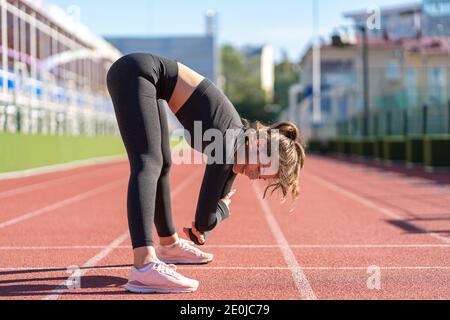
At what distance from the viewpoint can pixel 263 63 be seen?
577 feet

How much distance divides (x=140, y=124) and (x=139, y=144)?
130mm

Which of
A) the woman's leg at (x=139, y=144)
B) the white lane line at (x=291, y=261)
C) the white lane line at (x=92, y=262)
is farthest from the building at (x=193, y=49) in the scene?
the woman's leg at (x=139, y=144)

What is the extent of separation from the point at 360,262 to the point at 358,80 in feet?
215

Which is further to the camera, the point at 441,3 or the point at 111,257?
the point at 441,3

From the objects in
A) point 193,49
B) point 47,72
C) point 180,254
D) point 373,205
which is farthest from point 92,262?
point 193,49

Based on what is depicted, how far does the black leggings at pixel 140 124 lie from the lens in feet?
16.6

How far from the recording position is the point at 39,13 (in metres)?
34.7

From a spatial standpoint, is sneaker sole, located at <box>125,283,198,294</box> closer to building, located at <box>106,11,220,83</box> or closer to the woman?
the woman

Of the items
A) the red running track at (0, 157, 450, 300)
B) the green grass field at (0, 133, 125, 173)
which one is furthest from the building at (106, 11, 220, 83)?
the red running track at (0, 157, 450, 300)

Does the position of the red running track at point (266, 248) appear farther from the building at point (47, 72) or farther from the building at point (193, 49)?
the building at point (193, 49)

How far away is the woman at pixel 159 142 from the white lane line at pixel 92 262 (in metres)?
0.49
